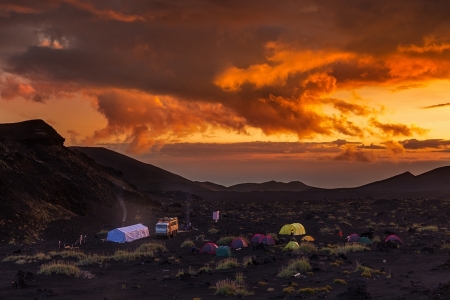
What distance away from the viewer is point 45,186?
6488cm

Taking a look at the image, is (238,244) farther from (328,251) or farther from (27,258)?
(27,258)

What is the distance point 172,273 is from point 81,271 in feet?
17.0

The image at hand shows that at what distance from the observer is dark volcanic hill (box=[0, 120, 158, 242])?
51.8 m

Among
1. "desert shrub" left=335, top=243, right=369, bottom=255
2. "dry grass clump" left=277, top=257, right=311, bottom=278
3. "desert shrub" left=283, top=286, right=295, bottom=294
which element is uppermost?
"dry grass clump" left=277, top=257, right=311, bottom=278

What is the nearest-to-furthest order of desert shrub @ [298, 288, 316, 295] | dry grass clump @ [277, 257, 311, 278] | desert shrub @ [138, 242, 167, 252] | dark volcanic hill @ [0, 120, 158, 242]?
desert shrub @ [298, 288, 316, 295] → dry grass clump @ [277, 257, 311, 278] → desert shrub @ [138, 242, 167, 252] → dark volcanic hill @ [0, 120, 158, 242]

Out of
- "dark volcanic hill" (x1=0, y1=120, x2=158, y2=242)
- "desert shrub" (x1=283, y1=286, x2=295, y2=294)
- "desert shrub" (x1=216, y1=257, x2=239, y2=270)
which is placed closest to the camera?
"desert shrub" (x1=283, y1=286, x2=295, y2=294)

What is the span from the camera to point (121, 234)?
152ft

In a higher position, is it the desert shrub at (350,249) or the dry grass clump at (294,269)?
the dry grass clump at (294,269)

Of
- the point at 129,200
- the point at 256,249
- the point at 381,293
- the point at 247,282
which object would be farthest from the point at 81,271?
the point at 129,200

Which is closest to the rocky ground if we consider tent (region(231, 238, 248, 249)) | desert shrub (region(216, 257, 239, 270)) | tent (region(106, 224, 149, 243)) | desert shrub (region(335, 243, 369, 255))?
desert shrub (region(216, 257, 239, 270))

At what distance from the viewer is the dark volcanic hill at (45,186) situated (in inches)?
2037

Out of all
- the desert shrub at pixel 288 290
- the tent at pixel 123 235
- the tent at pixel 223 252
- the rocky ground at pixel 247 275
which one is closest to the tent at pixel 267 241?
the rocky ground at pixel 247 275

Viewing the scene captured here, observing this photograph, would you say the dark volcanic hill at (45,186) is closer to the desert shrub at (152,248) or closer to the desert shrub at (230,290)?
the desert shrub at (152,248)

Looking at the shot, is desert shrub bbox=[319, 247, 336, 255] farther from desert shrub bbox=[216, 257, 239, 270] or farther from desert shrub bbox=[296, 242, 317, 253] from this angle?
desert shrub bbox=[216, 257, 239, 270]
